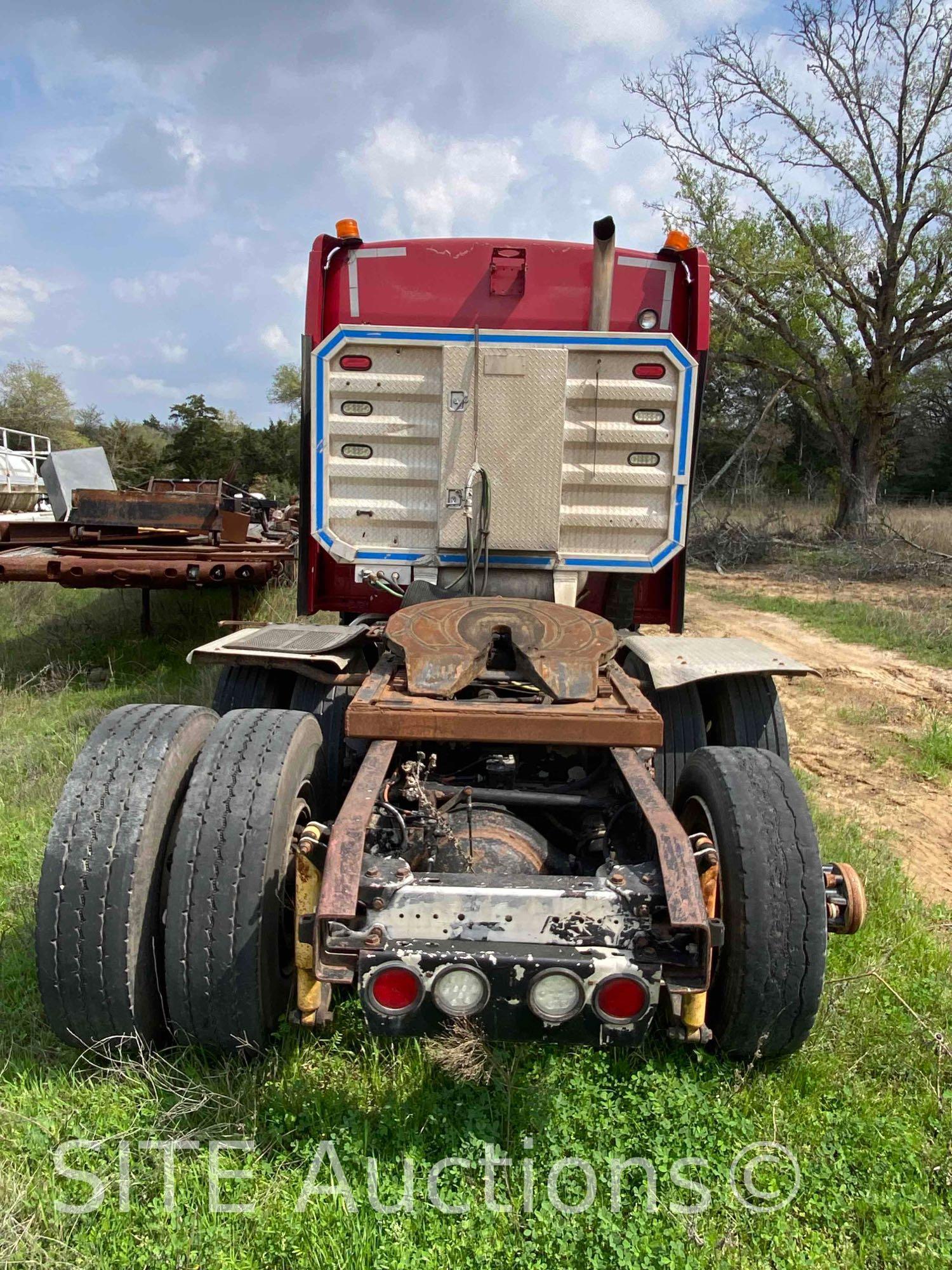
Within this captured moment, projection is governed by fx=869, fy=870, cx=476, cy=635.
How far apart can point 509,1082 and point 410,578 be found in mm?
2533

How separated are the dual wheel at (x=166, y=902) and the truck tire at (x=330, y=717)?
106 centimetres

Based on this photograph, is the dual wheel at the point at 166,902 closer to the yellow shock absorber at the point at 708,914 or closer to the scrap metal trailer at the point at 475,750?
the scrap metal trailer at the point at 475,750

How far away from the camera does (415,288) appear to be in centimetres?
462

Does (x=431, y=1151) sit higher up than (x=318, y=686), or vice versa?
(x=318, y=686)

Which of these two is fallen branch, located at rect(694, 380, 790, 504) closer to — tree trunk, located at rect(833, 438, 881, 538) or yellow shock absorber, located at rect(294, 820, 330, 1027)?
tree trunk, located at rect(833, 438, 881, 538)

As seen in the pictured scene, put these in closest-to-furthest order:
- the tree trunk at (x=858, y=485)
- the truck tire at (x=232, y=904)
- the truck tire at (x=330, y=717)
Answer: the truck tire at (x=232, y=904) < the truck tire at (x=330, y=717) < the tree trunk at (x=858, y=485)

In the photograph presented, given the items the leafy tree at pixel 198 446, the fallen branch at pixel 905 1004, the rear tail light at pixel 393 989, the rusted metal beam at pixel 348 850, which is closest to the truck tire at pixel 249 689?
the rusted metal beam at pixel 348 850

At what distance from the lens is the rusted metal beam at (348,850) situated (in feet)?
7.05

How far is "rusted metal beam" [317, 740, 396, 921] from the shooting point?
7.05ft

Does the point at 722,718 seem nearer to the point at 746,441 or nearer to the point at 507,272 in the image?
the point at 507,272

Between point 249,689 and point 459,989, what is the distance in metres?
2.48

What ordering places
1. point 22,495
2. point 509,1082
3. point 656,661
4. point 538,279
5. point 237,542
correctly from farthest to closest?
point 22,495 → point 237,542 → point 538,279 → point 656,661 → point 509,1082

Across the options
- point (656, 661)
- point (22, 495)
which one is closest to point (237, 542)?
point (656, 661)

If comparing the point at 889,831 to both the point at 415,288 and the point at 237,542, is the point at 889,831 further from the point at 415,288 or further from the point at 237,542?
the point at 237,542
